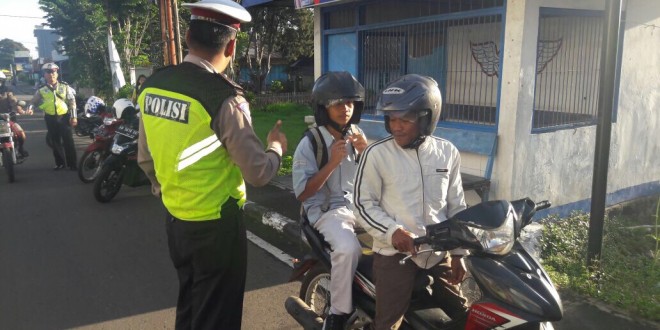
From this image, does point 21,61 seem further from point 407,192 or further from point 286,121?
point 407,192

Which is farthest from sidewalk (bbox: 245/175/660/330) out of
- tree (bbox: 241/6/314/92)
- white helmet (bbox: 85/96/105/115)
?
tree (bbox: 241/6/314/92)

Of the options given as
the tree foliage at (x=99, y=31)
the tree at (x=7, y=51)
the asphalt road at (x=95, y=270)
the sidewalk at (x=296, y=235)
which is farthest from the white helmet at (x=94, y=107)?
the tree at (x=7, y=51)

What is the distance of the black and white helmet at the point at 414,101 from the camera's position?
2303 mm

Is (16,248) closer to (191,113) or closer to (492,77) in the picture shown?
(191,113)

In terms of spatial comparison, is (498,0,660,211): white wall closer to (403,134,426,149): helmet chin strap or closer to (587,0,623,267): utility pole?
(587,0,623,267): utility pole

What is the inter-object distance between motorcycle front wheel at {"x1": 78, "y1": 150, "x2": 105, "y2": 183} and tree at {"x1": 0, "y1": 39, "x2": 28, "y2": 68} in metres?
99.3

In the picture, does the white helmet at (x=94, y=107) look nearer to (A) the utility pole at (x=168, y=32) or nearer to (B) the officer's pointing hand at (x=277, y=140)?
(A) the utility pole at (x=168, y=32)

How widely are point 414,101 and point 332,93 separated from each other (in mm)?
869

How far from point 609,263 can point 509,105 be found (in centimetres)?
176

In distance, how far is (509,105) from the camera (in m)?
5.22

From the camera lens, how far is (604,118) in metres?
3.92

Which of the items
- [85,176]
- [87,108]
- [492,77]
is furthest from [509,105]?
[87,108]

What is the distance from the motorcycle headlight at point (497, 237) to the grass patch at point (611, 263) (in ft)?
7.63

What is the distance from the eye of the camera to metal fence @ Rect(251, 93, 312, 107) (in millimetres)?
23389
